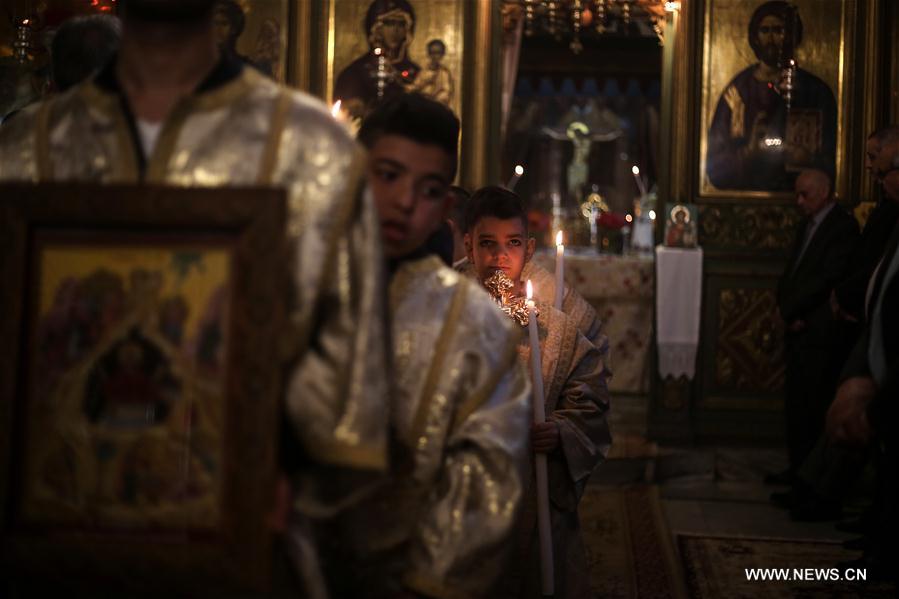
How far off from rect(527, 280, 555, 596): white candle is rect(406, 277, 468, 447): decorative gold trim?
86 cm

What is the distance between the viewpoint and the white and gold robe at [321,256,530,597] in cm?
191

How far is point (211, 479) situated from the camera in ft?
4.83

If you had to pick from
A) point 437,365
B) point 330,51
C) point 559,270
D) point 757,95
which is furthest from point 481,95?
point 437,365

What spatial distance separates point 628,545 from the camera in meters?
5.85

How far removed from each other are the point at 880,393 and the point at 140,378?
166 centimetres

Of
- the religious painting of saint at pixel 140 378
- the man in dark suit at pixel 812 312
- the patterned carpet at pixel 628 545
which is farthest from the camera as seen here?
the man in dark suit at pixel 812 312

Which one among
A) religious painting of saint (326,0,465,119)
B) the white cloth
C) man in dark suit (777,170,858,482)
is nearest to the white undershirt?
man in dark suit (777,170,858,482)

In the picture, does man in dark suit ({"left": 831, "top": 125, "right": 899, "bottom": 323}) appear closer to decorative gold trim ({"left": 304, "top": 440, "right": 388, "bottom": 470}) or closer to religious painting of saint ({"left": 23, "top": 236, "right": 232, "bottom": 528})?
decorative gold trim ({"left": 304, "top": 440, "right": 388, "bottom": 470})

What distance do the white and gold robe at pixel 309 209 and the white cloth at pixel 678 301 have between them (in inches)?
258

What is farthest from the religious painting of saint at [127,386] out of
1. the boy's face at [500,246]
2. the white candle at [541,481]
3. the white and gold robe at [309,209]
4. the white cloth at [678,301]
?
the white cloth at [678,301]

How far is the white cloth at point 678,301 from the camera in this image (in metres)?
8.00

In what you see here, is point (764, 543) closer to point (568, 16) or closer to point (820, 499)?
point (820, 499)

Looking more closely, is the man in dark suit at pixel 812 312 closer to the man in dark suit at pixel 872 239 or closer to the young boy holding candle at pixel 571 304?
the man in dark suit at pixel 872 239

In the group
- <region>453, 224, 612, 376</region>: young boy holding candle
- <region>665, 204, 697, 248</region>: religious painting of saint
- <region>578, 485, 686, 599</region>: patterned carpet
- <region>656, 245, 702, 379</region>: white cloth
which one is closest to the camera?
<region>453, 224, 612, 376</region>: young boy holding candle
